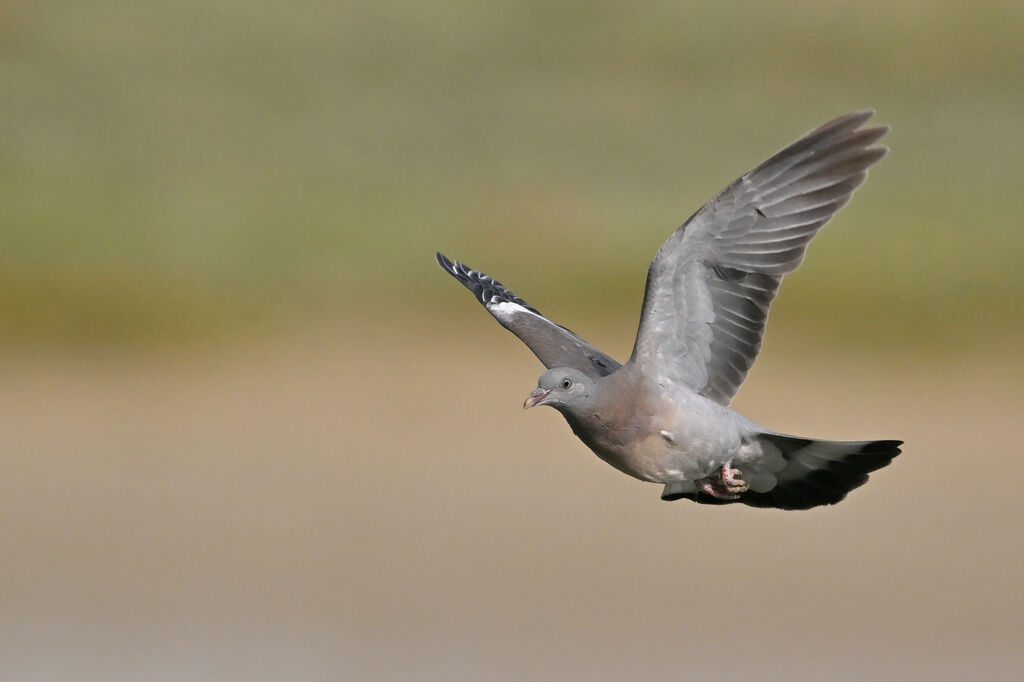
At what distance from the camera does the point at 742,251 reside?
10859 mm

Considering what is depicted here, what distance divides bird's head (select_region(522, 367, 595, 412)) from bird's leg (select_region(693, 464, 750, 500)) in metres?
0.89

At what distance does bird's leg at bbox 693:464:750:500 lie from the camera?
435 inches

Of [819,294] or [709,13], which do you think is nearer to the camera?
Answer: [819,294]

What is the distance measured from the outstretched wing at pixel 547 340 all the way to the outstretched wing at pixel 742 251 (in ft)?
1.68

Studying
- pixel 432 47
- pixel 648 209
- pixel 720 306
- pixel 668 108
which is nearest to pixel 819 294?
pixel 648 209

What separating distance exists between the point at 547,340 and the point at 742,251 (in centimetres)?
141

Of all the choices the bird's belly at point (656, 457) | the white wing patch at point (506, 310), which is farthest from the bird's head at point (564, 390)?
the white wing patch at point (506, 310)

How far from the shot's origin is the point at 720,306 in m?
11.0

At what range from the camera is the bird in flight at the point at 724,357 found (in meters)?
10.7

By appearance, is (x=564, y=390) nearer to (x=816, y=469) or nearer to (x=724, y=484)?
(x=724, y=484)

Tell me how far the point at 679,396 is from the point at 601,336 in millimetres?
11333

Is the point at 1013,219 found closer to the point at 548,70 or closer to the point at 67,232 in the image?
the point at 548,70

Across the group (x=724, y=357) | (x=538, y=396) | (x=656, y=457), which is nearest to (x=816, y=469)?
(x=724, y=357)

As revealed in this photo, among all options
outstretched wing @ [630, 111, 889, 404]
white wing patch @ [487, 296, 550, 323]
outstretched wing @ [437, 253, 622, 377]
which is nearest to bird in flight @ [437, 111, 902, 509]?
outstretched wing @ [630, 111, 889, 404]
